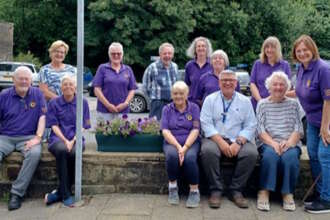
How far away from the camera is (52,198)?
4.66 metres

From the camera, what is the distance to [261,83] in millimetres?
5281

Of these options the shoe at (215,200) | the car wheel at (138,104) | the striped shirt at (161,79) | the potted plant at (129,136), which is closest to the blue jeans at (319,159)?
the shoe at (215,200)

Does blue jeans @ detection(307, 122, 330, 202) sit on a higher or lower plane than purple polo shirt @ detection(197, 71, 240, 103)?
lower

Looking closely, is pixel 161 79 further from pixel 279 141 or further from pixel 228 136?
pixel 279 141

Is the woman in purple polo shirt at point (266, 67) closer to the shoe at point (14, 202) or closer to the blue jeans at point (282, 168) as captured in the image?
the blue jeans at point (282, 168)

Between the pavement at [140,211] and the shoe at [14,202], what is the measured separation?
0.16ft

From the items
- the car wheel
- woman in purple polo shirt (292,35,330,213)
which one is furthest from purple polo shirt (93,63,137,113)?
the car wheel

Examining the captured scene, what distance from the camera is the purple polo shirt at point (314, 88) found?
424 cm

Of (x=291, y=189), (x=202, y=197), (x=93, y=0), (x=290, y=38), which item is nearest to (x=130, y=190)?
(x=202, y=197)

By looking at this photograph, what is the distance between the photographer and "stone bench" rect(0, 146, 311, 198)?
488cm

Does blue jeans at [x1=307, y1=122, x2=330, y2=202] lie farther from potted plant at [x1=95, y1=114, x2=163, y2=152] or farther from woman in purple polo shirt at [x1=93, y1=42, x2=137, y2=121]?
woman in purple polo shirt at [x1=93, y1=42, x2=137, y2=121]

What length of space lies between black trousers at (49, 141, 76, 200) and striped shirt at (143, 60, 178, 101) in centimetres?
153

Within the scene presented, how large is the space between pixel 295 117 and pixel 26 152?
2.94 m

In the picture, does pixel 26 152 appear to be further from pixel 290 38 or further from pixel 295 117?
pixel 290 38
